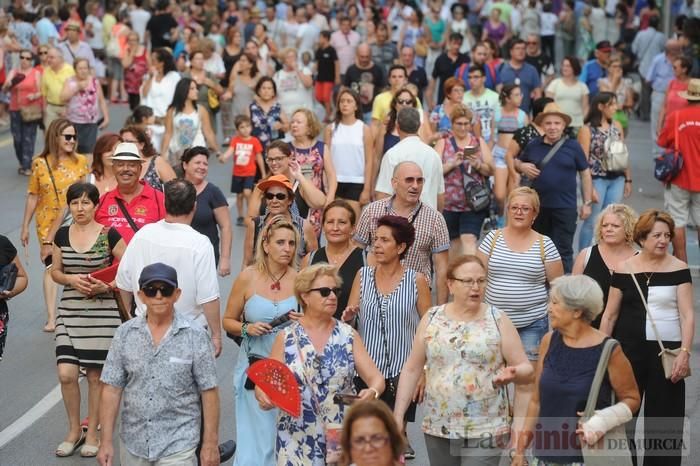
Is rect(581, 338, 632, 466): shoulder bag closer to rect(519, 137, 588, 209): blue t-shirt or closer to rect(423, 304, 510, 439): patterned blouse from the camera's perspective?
rect(423, 304, 510, 439): patterned blouse

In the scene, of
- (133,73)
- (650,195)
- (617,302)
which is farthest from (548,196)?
(133,73)

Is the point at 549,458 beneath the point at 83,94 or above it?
beneath

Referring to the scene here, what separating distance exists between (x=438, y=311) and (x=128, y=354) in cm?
161

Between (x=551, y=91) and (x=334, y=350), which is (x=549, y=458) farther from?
(x=551, y=91)

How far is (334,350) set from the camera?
6898mm

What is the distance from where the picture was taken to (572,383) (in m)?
6.48

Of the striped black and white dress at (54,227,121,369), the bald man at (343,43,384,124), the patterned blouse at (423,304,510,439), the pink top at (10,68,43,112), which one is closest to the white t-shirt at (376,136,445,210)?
the striped black and white dress at (54,227,121,369)

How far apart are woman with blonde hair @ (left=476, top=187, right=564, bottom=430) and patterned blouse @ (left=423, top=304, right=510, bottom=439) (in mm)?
1789

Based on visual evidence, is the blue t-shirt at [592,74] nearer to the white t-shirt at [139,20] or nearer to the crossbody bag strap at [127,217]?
the white t-shirt at [139,20]

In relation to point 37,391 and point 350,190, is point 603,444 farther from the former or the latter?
point 350,190

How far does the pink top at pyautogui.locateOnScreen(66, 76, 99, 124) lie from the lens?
1767 centimetres

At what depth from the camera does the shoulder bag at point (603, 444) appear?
640 cm

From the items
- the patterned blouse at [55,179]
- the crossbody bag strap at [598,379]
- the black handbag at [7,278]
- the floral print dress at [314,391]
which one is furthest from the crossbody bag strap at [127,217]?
the crossbody bag strap at [598,379]

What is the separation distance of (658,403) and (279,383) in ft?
8.34
